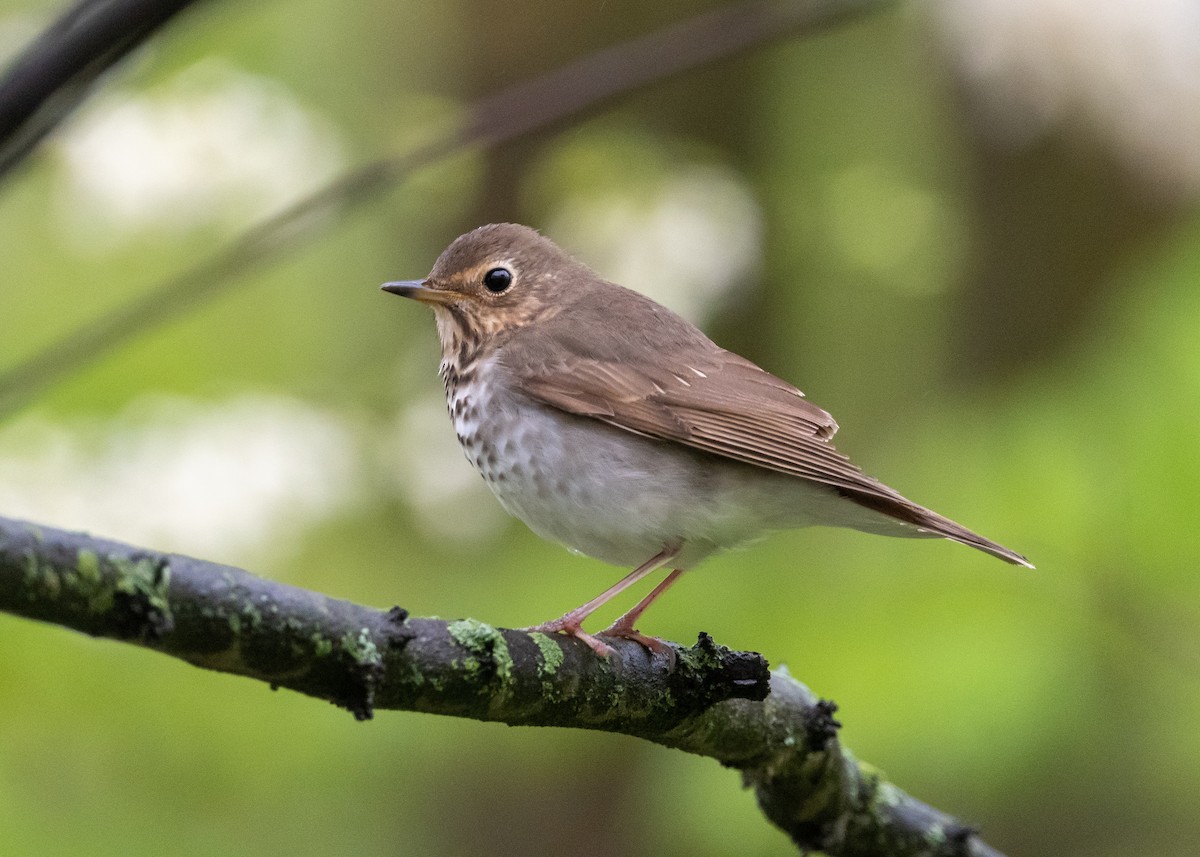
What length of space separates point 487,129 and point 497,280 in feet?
5.45

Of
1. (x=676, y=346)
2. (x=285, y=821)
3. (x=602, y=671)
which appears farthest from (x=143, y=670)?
(x=602, y=671)

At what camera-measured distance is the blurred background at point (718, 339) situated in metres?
4.42

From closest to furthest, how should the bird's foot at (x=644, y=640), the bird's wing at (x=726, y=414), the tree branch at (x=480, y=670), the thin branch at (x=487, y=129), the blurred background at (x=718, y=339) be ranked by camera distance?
1. the tree branch at (x=480, y=670)
2. the thin branch at (x=487, y=129)
3. the bird's foot at (x=644, y=640)
4. the bird's wing at (x=726, y=414)
5. the blurred background at (x=718, y=339)

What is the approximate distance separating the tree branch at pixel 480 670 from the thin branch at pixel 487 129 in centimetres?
59

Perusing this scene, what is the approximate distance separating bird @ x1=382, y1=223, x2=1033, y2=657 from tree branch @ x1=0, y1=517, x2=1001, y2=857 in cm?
39

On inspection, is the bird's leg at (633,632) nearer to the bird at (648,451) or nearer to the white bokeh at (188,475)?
the bird at (648,451)

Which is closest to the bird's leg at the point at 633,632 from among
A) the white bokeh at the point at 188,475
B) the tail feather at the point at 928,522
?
the tail feather at the point at 928,522

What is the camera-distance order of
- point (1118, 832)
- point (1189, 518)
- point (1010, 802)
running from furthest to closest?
point (1118, 832), point (1010, 802), point (1189, 518)

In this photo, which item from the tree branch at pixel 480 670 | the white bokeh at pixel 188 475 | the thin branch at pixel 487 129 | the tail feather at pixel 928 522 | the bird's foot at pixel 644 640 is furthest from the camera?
the white bokeh at pixel 188 475

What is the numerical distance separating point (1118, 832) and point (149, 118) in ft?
18.4

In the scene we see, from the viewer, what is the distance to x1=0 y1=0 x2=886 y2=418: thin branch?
2.24m

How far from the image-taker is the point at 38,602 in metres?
1.62

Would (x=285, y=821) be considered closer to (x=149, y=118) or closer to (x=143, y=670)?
(x=143, y=670)

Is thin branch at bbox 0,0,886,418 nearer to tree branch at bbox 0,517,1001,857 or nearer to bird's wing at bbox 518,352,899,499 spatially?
tree branch at bbox 0,517,1001,857
